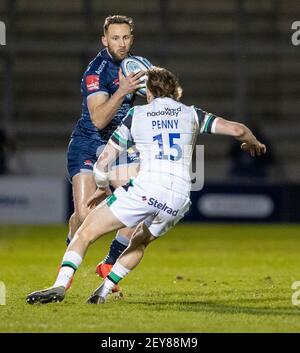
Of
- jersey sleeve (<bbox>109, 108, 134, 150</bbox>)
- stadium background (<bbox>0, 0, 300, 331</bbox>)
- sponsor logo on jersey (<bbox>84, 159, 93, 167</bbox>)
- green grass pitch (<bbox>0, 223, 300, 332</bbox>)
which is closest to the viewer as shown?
green grass pitch (<bbox>0, 223, 300, 332</bbox>)

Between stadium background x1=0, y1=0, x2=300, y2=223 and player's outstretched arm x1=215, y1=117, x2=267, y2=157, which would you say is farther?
stadium background x1=0, y1=0, x2=300, y2=223

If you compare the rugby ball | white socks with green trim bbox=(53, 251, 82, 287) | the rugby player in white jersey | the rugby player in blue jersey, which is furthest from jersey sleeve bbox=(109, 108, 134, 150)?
the rugby ball

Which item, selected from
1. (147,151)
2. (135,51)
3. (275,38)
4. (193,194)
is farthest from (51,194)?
(147,151)

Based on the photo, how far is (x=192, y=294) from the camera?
10055mm

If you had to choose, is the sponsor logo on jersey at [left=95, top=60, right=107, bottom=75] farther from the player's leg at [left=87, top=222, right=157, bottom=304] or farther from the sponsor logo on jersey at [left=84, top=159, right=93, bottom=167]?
the player's leg at [left=87, top=222, right=157, bottom=304]

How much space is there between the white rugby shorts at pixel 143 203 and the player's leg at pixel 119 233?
4.66ft

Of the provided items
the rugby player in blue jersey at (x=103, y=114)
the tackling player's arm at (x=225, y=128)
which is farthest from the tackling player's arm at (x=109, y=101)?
the tackling player's arm at (x=225, y=128)

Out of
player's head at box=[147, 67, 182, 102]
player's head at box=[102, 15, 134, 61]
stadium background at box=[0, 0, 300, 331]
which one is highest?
player's head at box=[102, 15, 134, 61]

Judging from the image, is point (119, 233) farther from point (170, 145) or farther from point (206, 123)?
point (206, 123)

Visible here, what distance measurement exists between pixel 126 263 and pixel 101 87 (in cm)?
189

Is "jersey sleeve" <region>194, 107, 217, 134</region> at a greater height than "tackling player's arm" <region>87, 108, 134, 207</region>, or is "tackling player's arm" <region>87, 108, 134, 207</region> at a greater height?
"jersey sleeve" <region>194, 107, 217, 134</region>

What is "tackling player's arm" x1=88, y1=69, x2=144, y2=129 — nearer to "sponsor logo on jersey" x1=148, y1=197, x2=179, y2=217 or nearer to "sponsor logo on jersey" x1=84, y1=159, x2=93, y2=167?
"sponsor logo on jersey" x1=84, y1=159, x2=93, y2=167

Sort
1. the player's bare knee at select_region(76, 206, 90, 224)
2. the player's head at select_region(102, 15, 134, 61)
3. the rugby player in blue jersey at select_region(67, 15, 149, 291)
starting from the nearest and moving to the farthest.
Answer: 1. the rugby player in blue jersey at select_region(67, 15, 149, 291)
2. the player's head at select_region(102, 15, 134, 61)
3. the player's bare knee at select_region(76, 206, 90, 224)

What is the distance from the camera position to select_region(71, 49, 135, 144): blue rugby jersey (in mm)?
9852
